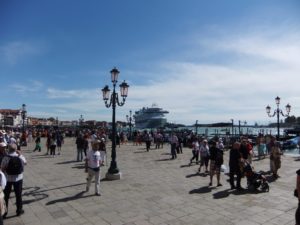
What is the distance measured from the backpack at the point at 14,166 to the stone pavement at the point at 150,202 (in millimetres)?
1036

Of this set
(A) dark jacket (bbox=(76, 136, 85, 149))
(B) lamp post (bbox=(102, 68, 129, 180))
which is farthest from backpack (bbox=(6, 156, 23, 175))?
(A) dark jacket (bbox=(76, 136, 85, 149))

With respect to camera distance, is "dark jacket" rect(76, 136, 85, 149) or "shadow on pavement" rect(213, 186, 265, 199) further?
"dark jacket" rect(76, 136, 85, 149)

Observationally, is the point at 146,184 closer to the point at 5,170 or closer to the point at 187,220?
the point at 187,220

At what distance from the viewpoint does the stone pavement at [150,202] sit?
671 centimetres

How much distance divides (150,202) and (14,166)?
356cm

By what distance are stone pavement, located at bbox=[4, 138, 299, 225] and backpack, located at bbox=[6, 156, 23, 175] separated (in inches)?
40.8

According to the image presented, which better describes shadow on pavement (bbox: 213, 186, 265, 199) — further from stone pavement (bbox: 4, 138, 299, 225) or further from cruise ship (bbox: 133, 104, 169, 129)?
cruise ship (bbox: 133, 104, 169, 129)

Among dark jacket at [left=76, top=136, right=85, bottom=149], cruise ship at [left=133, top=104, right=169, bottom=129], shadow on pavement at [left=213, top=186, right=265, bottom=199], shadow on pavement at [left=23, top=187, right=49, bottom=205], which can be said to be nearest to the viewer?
shadow on pavement at [left=23, top=187, right=49, bottom=205]

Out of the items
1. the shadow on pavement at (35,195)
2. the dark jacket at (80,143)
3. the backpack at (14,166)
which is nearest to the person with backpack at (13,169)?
the backpack at (14,166)

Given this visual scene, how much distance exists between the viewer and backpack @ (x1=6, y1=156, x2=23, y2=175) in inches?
257

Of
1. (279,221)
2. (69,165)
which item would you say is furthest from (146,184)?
(69,165)

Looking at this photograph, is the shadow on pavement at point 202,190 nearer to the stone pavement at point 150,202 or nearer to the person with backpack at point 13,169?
the stone pavement at point 150,202

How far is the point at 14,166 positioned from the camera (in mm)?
6543

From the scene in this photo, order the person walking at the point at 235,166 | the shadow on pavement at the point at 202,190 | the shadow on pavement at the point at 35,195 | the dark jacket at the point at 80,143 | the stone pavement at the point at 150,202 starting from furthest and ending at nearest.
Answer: the dark jacket at the point at 80,143 < the person walking at the point at 235,166 < the shadow on pavement at the point at 202,190 < the shadow on pavement at the point at 35,195 < the stone pavement at the point at 150,202
